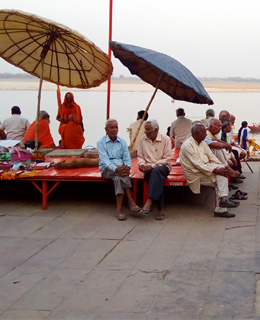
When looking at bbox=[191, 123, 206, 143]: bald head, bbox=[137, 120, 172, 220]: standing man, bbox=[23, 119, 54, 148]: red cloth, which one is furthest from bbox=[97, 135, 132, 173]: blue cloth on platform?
bbox=[23, 119, 54, 148]: red cloth

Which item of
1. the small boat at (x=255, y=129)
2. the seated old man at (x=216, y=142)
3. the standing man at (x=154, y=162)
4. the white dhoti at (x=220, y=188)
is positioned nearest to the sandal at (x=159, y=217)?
the standing man at (x=154, y=162)

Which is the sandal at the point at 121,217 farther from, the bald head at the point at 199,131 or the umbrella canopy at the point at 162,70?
the umbrella canopy at the point at 162,70

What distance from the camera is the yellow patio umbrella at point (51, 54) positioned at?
825 centimetres

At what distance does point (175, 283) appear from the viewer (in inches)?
172

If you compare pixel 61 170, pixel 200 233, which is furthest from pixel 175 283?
pixel 61 170

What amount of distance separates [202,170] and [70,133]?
155 inches

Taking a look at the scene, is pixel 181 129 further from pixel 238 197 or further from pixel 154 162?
pixel 154 162

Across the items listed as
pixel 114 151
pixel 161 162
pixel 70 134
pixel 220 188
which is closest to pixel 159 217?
pixel 161 162

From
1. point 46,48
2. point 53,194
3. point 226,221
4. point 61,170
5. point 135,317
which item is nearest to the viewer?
point 135,317

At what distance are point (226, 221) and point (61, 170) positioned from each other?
2.34m

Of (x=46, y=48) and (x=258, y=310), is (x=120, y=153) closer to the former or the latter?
(x=46, y=48)

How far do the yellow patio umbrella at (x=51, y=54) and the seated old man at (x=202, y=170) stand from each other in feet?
7.33

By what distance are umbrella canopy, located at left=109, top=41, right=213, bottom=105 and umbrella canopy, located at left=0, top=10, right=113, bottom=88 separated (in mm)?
369

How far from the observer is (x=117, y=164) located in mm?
6727
